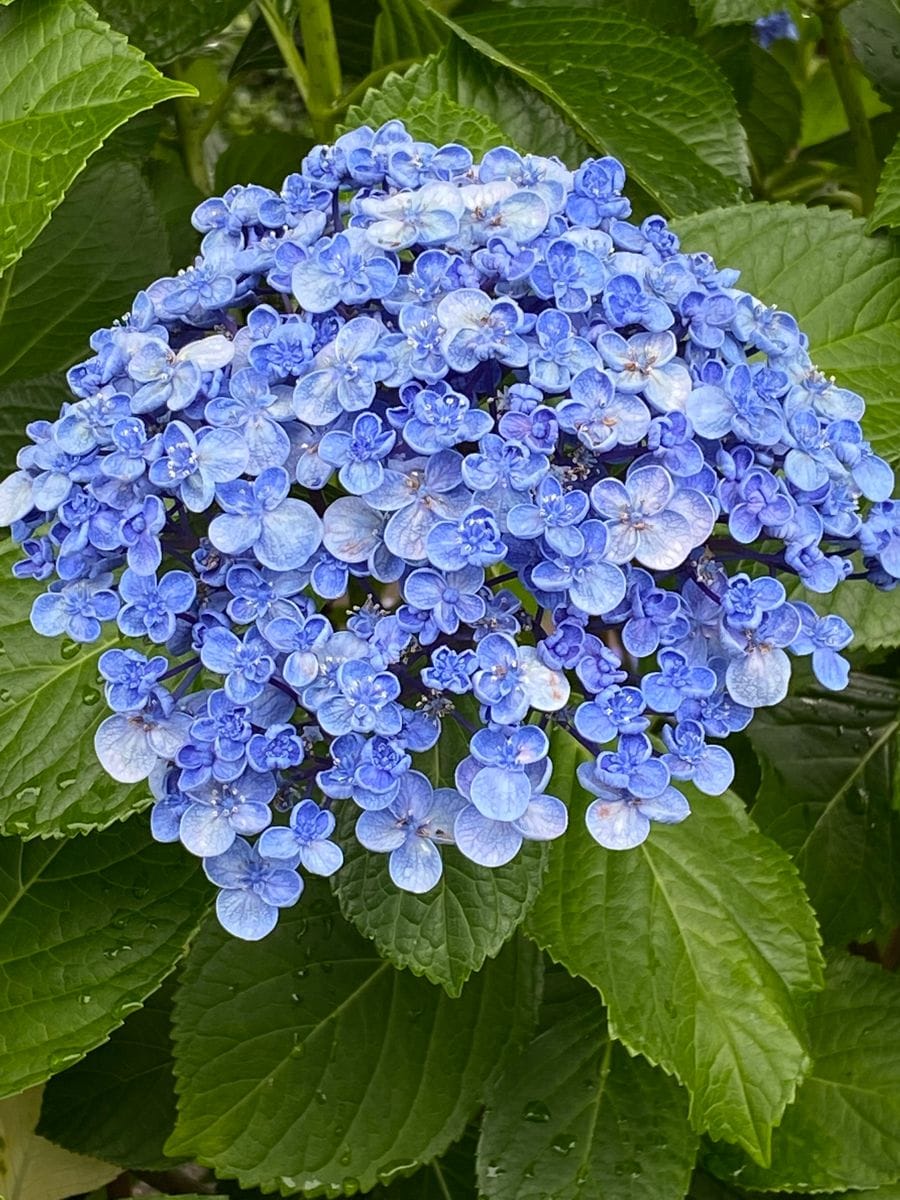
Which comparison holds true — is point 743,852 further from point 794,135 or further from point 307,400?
point 794,135

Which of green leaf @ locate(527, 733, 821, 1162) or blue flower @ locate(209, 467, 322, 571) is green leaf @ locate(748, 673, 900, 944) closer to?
green leaf @ locate(527, 733, 821, 1162)

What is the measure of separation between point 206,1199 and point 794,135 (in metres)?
1.36

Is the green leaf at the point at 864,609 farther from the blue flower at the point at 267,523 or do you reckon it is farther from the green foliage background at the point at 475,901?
the blue flower at the point at 267,523

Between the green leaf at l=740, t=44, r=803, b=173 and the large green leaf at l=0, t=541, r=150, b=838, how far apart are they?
1.08 m

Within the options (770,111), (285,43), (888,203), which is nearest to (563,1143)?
(888,203)

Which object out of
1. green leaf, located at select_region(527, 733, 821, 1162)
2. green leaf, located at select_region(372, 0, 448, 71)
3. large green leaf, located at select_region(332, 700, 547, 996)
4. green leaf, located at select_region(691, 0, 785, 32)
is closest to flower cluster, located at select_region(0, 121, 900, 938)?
large green leaf, located at select_region(332, 700, 547, 996)

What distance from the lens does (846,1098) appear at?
1.10 metres

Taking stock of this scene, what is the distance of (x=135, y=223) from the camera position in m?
1.23

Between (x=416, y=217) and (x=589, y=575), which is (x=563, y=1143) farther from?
(x=416, y=217)

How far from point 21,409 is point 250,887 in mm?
726

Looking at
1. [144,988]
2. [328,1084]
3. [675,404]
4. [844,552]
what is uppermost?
[675,404]

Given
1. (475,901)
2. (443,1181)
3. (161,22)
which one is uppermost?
(161,22)

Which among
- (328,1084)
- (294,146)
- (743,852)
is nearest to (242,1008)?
(328,1084)

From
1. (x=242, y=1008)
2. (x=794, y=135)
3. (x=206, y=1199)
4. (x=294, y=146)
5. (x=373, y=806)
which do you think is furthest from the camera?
(x=794, y=135)
